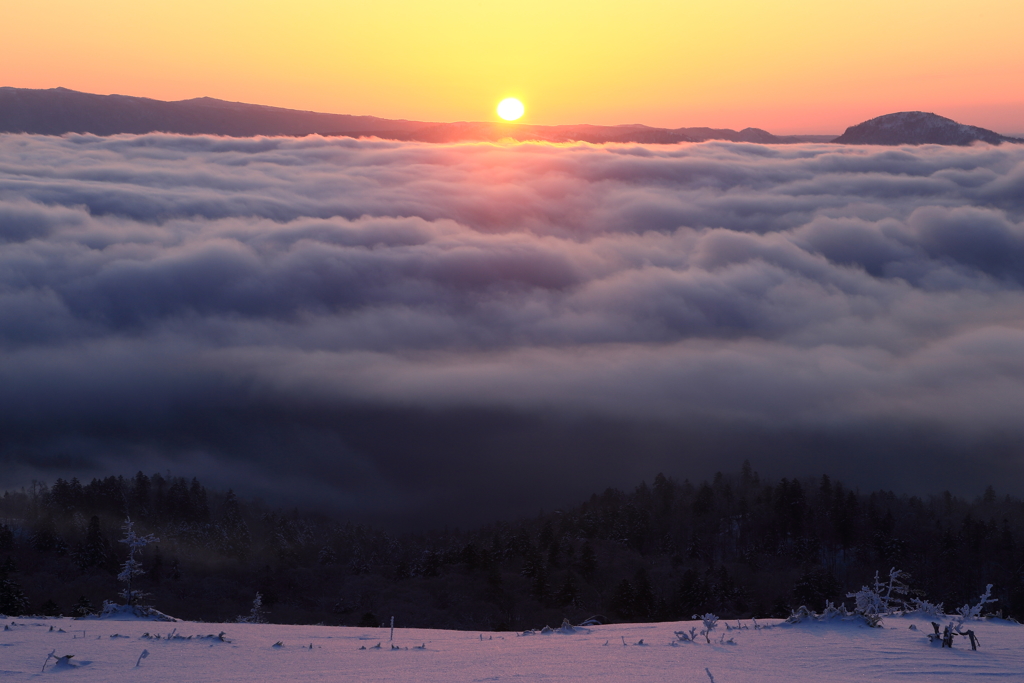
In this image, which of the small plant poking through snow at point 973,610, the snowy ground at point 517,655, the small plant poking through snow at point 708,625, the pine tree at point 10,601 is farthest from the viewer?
the pine tree at point 10,601

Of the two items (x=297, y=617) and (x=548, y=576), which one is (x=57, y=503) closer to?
(x=297, y=617)

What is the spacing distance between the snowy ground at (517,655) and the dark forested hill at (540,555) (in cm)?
3309

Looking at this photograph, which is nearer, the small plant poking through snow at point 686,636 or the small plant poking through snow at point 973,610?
the small plant poking through snow at point 686,636

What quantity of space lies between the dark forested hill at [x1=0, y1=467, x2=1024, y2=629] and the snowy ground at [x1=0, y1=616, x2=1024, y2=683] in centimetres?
3309

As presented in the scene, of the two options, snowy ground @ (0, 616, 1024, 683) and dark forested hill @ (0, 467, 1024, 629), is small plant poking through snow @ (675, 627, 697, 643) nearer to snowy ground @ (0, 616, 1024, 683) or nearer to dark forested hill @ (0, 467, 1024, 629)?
snowy ground @ (0, 616, 1024, 683)

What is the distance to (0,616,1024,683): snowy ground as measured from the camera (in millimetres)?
8688

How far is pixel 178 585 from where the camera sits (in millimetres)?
49938

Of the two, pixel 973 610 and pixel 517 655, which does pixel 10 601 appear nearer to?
pixel 517 655

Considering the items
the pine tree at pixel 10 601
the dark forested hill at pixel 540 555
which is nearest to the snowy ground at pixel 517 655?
the pine tree at pixel 10 601

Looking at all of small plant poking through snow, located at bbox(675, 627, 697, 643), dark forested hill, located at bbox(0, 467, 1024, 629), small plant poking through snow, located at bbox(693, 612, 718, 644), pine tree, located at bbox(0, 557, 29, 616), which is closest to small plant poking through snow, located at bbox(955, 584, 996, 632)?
small plant poking through snow, located at bbox(693, 612, 718, 644)

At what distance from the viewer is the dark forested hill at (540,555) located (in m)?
47.0

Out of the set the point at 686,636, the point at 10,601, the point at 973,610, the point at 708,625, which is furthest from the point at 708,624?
the point at 10,601

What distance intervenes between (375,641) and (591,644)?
3010mm

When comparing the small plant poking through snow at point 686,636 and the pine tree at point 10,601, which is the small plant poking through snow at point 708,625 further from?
the pine tree at point 10,601
